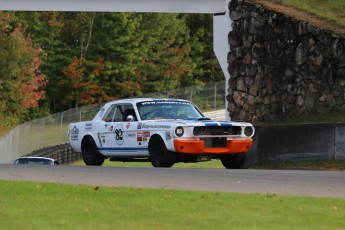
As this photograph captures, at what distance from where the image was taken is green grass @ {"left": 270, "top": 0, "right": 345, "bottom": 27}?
3272 centimetres

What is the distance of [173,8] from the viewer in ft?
117

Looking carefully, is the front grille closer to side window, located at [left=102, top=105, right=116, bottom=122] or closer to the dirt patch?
side window, located at [left=102, top=105, right=116, bottom=122]

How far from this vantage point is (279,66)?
32.7m

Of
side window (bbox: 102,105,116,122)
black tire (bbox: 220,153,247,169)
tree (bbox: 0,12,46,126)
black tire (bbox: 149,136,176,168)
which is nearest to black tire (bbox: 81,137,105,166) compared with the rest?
side window (bbox: 102,105,116,122)

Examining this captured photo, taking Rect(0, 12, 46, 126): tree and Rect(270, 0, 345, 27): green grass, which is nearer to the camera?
Rect(270, 0, 345, 27): green grass

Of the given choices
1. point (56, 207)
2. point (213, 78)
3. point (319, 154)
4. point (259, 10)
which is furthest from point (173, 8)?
point (213, 78)

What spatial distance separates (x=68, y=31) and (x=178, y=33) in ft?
30.9

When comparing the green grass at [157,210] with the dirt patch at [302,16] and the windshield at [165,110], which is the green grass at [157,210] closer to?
the windshield at [165,110]

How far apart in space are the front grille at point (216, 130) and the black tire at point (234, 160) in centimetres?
64

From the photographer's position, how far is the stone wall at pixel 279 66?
3094 cm

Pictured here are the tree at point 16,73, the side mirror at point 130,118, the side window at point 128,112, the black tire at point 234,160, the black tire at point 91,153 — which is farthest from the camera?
the tree at point 16,73

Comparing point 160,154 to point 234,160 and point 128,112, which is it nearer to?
point 234,160

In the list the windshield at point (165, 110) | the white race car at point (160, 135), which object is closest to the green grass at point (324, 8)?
the windshield at point (165, 110)

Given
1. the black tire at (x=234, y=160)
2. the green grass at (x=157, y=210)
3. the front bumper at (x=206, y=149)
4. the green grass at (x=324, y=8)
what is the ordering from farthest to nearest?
1. the green grass at (x=324, y=8)
2. the black tire at (x=234, y=160)
3. the front bumper at (x=206, y=149)
4. the green grass at (x=157, y=210)
